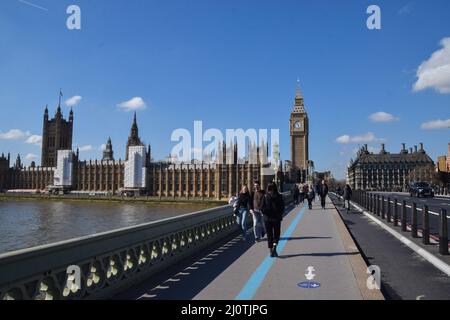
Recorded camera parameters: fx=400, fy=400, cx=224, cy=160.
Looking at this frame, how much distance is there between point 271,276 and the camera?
747cm

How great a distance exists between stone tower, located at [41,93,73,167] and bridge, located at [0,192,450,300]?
16701 centimetres

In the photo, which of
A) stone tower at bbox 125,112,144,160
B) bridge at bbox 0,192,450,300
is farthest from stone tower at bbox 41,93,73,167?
bridge at bbox 0,192,450,300

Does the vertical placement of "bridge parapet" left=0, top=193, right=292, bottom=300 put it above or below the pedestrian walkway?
above

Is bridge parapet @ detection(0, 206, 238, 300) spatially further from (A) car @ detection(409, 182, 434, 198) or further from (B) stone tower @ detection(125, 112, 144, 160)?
(B) stone tower @ detection(125, 112, 144, 160)

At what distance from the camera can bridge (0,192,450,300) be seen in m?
4.91

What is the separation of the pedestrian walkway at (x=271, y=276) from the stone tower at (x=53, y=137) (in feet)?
549

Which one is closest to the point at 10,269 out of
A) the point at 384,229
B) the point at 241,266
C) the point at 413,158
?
the point at 241,266

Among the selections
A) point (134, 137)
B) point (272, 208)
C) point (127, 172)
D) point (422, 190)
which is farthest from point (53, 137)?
point (272, 208)

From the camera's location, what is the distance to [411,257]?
10031 millimetres

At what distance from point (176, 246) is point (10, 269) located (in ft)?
17.9

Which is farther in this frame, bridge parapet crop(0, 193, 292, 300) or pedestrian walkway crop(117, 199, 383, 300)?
pedestrian walkway crop(117, 199, 383, 300)

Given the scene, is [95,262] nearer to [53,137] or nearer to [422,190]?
[422,190]

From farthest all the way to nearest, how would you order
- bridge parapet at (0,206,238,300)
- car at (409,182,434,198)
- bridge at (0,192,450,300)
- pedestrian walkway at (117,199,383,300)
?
car at (409,182,434,198) → pedestrian walkway at (117,199,383,300) → bridge at (0,192,450,300) → bridge parapet at (0,206,238,300)

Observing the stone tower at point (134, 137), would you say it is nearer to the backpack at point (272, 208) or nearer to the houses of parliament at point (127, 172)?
the houses of parliament at point (127, 172)
